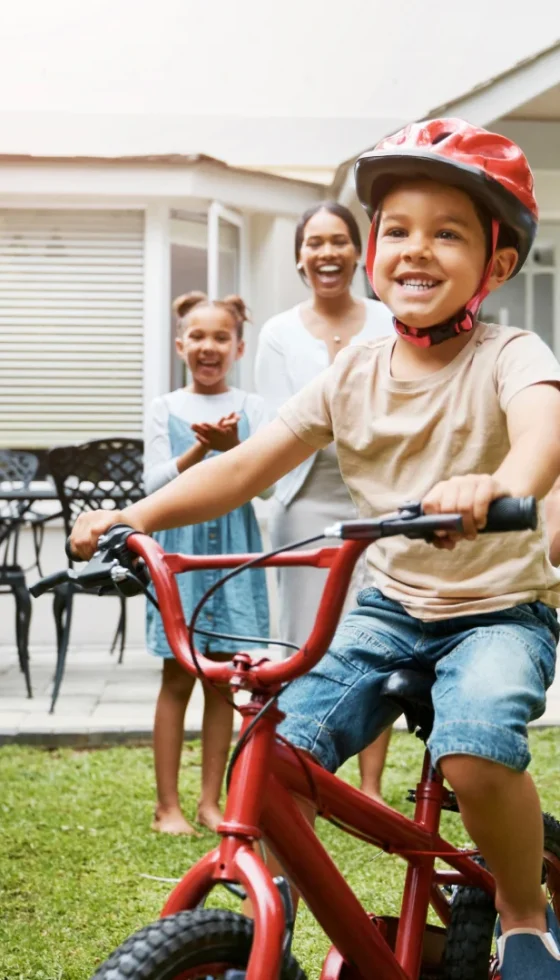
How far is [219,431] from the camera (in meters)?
3.30

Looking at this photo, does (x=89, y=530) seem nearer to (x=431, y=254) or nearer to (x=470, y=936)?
(x=431, y=254)

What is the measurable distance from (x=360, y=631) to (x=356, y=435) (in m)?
0.36

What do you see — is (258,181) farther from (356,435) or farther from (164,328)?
(356,435)

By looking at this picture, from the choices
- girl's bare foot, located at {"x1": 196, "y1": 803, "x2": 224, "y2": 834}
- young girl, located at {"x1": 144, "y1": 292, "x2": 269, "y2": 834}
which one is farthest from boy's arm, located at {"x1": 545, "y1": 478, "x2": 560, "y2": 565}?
girl's bare foot, located at {"x1": 196, "y1": 803, "x2": 224, "y2": 834}

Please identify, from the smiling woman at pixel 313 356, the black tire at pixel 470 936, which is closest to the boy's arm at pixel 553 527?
the black tire at pixel 470 936

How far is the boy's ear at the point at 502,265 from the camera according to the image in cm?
232

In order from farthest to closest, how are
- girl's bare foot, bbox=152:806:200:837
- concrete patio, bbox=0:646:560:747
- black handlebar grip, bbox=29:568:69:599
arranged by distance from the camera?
concrete patio, bbox=0:646:560:747
girl's bare foot, bbox=152:806:200:837
black handlebar grip, bbox=29:568:69:599

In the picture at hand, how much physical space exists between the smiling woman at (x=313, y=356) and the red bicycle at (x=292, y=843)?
64.9 inches

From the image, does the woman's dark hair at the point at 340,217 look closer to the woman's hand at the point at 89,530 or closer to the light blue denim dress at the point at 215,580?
the light blue denim dress at the point at 215,580

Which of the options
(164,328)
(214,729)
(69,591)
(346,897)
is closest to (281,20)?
(164,328)

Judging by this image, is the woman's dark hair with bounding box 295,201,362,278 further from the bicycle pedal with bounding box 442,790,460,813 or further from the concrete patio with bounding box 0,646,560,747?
the concrete patio with bounding box 0,646,560,747

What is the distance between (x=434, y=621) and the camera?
2.27m

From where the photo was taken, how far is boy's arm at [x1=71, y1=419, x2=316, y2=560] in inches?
86.3

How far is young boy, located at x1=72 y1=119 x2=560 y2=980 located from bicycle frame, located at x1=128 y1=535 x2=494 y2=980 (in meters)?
0.17
